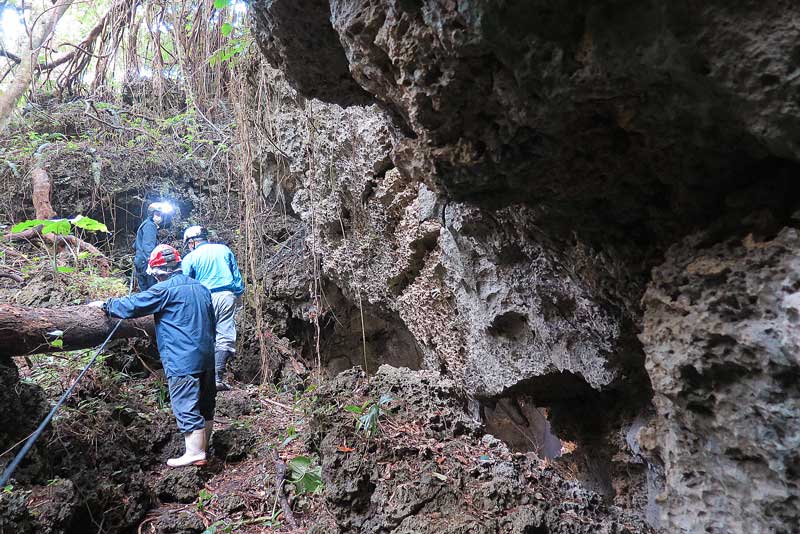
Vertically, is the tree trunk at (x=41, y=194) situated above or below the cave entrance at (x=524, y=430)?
above

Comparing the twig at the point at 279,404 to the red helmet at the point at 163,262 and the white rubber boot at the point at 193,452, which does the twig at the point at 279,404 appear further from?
the red helmet at the point at 163,262

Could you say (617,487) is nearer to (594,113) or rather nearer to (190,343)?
(594,113)

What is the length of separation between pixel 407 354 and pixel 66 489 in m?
3.49

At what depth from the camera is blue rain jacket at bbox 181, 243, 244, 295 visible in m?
5.38

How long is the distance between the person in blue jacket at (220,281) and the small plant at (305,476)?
2.48 meters

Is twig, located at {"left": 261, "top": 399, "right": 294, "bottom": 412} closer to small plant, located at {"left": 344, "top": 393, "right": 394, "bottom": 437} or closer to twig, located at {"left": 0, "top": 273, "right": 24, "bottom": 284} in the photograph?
small plant, located at {"left": 344, "top": 393, "right": 394, "bottom": 437}

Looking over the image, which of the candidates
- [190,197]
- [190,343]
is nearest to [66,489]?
[190,343]

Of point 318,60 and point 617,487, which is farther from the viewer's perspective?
point 617,487

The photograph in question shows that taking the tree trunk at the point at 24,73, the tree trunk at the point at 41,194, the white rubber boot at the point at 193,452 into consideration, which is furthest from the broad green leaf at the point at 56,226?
the tree trunk at the point at 41,194

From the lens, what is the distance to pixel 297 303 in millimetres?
5832

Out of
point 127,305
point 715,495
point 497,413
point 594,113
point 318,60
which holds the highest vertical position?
point 318,60

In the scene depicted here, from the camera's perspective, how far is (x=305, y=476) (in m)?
3.33

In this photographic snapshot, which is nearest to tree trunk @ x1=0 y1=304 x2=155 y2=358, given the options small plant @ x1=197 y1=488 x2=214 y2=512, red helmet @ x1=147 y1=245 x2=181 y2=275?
red helmet @ x1=147 y1=245 x2=181 y2=275

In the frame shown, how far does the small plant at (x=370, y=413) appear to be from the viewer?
105 inches
